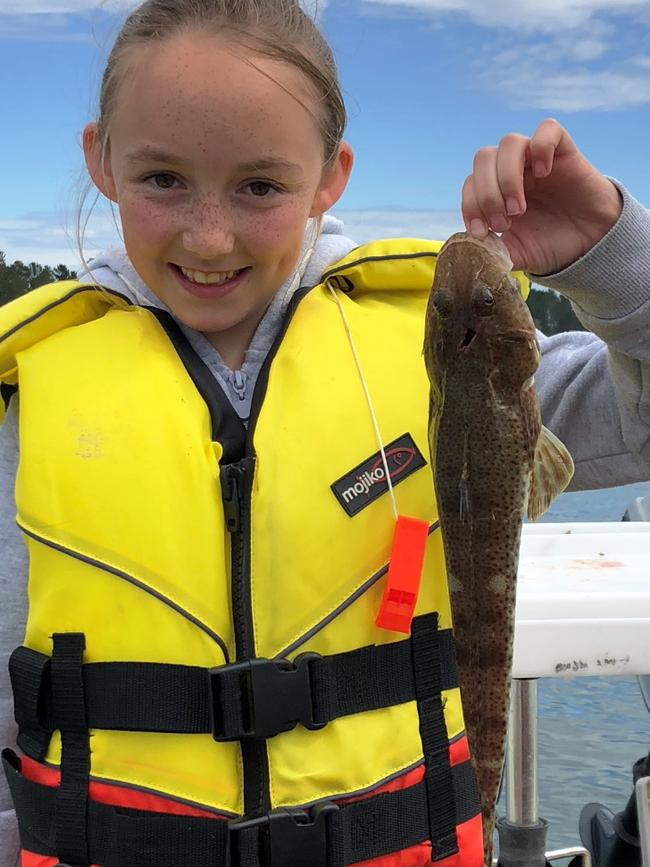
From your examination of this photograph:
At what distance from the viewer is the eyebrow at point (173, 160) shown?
7.89 ft

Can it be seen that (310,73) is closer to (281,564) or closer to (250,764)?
(281,564)

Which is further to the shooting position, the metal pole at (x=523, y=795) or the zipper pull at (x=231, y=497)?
the metal pole at (x=523, y=795)

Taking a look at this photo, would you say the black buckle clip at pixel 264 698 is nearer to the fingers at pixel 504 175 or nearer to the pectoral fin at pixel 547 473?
the pectoral fin at pixel 547 473

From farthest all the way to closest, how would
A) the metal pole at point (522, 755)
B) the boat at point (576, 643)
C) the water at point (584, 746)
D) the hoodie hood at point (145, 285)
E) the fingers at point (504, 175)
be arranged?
the water at point (584, 746), the metal pole at point (522, 755), the boat at point (576, 643), the hoodie hood at point (145, 285), the fingers at point (504, 175)

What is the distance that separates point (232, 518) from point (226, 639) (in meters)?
0.30

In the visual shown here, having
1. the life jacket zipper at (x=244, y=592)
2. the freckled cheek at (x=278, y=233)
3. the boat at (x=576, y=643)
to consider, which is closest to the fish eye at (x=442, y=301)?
the freckled cheek at (x=278, y=233)

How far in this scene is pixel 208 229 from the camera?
240 cm

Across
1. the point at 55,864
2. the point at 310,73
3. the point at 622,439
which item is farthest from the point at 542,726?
the point at 310,73

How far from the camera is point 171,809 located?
250 centimetres

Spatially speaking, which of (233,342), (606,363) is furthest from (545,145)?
(233,342)

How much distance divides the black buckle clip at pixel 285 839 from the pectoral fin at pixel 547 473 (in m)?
0.90

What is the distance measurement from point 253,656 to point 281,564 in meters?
0.24

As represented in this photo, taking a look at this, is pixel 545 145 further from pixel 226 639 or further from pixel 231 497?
pixel 226 639

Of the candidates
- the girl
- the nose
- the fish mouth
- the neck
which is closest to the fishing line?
the girl
